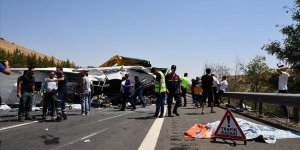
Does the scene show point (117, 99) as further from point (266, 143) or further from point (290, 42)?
point (290, 42)

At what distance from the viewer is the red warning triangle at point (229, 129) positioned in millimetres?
6941

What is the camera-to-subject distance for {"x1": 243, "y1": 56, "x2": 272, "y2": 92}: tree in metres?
48.7

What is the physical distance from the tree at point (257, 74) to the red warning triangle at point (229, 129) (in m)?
43.0

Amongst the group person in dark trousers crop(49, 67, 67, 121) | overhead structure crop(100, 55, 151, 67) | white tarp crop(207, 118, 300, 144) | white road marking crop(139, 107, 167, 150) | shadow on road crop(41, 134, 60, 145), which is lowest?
shadow on road crop(41, 134, 60, 145)

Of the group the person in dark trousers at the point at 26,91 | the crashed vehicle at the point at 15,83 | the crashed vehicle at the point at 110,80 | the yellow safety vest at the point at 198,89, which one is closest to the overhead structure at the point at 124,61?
the crashed vehicle at the point at 110,80

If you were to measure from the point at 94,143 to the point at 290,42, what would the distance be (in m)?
34.4

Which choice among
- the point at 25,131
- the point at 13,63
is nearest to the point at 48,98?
the point at 25,131

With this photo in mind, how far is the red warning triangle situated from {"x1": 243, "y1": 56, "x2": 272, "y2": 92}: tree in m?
43.0

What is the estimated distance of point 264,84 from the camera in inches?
1906

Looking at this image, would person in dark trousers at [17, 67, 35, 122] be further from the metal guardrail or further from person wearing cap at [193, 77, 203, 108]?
person wearing cap at [193, 77, 203, 108]

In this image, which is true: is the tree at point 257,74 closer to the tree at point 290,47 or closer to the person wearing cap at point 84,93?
the tree at point 290,47

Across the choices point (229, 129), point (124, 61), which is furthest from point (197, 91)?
point (229, 129)

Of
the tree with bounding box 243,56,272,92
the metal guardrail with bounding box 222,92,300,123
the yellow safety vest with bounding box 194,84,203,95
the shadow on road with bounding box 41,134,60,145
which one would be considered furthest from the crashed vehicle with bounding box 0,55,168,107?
the tree with bounding box 243,56,272,92

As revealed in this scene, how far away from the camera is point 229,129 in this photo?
277 inches
